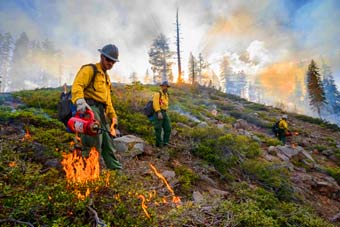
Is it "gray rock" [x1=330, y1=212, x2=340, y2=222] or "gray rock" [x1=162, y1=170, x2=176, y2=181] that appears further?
"gray rock" [x1=330, y1=212, x2=340, y2=222]

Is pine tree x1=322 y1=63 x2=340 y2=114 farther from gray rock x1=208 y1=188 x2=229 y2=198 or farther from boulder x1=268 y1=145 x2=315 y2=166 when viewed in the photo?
gray rock x1=208 y1=188 x2=229 y2=198

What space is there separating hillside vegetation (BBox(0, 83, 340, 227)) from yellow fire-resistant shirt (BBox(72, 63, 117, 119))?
128 centimetres

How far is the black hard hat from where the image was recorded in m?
4.39

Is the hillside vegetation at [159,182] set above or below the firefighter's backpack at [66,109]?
below

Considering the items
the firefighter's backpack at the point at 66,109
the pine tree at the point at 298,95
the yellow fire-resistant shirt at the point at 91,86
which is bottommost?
the pine tree at the point at 298,95

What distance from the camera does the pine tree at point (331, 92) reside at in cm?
6126

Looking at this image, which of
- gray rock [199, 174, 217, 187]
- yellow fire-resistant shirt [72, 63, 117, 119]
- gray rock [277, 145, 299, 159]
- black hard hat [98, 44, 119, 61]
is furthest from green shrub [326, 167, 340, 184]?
black hard hat [98, 44, 119, 61]

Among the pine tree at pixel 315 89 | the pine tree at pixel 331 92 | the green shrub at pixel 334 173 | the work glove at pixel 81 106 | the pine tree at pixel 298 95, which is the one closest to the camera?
the work glove at pixel 81 106

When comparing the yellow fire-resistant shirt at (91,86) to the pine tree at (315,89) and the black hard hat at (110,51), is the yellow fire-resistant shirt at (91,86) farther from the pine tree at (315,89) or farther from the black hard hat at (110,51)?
the pine tree at (315,89)

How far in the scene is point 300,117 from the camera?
25688mm

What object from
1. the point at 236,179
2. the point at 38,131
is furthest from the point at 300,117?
the point at 38,131

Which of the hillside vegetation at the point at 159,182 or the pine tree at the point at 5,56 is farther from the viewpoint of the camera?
the pine tree at the point at 5,56

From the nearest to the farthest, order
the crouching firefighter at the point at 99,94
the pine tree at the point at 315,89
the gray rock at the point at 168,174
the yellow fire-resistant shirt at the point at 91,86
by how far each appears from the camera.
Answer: the yellow fire-resistant shirt at the point at 91,86 → the crouching firefighter at the point at 99,94 → the gray rock at the point at 168,174 → the pine tree at the point at 315,89

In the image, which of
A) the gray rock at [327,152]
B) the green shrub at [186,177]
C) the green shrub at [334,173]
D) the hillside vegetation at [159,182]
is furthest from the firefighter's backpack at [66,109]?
the gray rock at [327,152]
